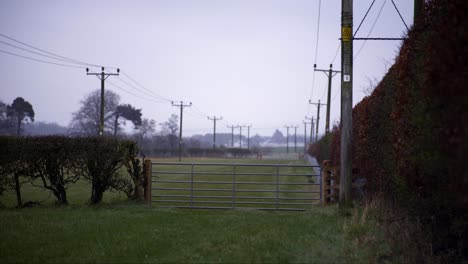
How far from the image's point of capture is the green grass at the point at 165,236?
7113 mm

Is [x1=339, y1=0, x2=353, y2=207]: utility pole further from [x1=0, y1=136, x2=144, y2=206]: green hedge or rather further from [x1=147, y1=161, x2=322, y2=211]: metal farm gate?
[x1=0, y1=136, x2=144, y2=206]: green hedge

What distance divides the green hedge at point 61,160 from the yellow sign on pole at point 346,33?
745 centimetres

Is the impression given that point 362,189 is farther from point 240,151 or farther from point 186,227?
point 240,151

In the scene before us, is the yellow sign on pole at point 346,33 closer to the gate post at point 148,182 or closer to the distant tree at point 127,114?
the gate post at point 148,182

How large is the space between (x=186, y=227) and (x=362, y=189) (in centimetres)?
613

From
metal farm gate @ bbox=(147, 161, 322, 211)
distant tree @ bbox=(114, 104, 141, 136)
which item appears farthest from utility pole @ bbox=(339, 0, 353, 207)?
distant tree @ bbox=(114, 104, 141, 136)

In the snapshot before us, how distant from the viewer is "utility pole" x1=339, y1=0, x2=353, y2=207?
449 inches

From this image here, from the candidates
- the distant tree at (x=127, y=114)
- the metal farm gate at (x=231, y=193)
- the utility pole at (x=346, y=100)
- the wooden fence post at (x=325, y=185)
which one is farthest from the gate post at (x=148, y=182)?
the distant tree at (x=127, y=114)

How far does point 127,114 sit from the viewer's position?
300 feet

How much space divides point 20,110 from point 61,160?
68678 mm

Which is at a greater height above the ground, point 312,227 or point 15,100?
point 15,100

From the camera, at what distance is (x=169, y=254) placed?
7.35 metres

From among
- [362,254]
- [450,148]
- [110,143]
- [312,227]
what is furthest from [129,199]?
[450,148]

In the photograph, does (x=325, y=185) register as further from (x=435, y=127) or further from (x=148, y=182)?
(x=435, y=127)
